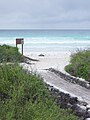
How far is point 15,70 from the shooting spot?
8219 millimetres

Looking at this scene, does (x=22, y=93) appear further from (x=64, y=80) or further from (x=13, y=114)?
(x=64, y=80)

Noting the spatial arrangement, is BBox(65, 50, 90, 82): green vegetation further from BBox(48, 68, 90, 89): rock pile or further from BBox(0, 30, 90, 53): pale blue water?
BBox(0, 30, 90, 53): pale blue water

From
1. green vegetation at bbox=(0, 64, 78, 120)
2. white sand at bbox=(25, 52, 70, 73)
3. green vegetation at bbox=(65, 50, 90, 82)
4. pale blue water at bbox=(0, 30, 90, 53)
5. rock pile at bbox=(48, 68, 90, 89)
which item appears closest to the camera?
green vegetation at bbox=(0, 64, 78, 120)

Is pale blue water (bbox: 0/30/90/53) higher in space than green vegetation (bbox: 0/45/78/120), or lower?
lower

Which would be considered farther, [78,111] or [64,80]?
[64,80]

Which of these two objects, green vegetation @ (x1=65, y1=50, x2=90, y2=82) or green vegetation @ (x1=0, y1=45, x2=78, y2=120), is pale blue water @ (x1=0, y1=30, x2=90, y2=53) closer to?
green vegetation @ (x1=65, y1=50, x2=90, y2=82)

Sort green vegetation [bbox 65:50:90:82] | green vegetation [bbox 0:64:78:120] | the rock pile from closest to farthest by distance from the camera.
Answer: green vegetation [bbox 0:64:78:120] < the rock pile < green vegetation [bbox 65:50:90:82]

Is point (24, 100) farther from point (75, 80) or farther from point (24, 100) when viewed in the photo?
point (75, 80)

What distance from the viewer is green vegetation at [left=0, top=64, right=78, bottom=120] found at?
578 centimetres

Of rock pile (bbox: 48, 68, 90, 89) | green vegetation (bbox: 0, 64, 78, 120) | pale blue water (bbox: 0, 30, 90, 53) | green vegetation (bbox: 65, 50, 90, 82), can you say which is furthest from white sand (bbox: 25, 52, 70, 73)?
green vegetation (bbox: 0, 64, 78, 120)

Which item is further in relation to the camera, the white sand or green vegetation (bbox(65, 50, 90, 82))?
the white sand

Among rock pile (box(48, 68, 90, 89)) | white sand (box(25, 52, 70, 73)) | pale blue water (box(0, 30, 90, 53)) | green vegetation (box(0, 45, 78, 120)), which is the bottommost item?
pale blue water (box(0, 30, 90, 53))

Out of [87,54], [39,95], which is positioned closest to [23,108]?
[39,95]

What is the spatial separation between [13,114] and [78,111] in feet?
7.76
